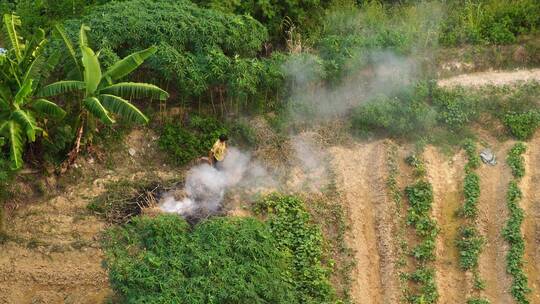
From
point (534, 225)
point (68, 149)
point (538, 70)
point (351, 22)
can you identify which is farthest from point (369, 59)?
point (68, 149)

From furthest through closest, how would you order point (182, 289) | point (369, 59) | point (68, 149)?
point (369, 59)
point (68, 149)
point (182, 289)

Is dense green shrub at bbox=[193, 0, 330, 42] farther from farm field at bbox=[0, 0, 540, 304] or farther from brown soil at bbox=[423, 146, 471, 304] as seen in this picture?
brown soil at bbox=[423, 146, 471, 304]

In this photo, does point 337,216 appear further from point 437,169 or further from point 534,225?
point 534,225

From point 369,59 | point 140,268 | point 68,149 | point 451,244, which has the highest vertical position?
point 369,59

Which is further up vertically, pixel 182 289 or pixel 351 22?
pixel 351 22

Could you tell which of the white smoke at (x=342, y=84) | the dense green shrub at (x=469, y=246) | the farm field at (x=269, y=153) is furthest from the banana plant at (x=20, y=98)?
the dense green shrub at (x=469, y=246)

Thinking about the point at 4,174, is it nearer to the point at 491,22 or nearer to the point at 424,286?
the point at 424,286
